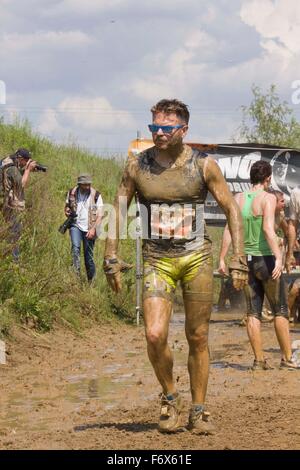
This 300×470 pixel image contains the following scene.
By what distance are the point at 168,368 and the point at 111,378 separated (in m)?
3.20

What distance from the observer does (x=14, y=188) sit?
13.3 metres

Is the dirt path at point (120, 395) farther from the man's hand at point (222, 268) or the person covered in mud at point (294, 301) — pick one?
the man's hand at point (222, 268)

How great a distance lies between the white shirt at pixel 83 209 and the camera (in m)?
16.0

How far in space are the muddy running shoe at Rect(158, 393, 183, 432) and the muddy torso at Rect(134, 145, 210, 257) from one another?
1.04 m

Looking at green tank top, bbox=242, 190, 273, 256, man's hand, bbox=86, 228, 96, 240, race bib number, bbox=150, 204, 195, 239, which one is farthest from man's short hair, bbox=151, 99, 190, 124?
man's hand, bbox=86, 228, 96, 240

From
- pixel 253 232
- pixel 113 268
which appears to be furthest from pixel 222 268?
pixel 113 268

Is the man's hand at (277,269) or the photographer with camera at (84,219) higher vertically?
the photographer with camera at (84,219)

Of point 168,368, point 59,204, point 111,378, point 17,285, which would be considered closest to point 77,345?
point 17,285

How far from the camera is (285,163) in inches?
691

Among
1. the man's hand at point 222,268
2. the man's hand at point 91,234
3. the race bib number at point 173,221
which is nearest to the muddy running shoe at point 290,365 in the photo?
the man's hand at point 222,268

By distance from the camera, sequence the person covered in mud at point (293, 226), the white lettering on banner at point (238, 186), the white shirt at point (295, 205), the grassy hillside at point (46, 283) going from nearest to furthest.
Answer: the grassy hillside at point (46, 283) < the person covered in mud at point (293, 226) < the white shirt at point (295, 205) < the white lettering on banner at point (238, 186)

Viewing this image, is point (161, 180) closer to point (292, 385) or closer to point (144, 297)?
point (144, 297)

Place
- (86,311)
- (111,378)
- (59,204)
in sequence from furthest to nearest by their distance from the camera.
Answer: (59,204) → (86,311) → (111,378)

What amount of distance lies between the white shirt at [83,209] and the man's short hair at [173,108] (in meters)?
8.42
